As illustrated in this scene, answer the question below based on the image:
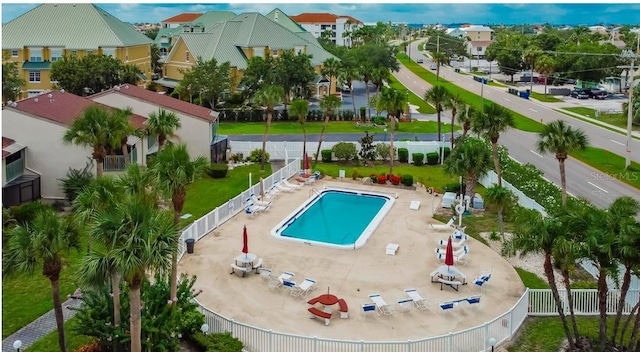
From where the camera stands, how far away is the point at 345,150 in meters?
44.9

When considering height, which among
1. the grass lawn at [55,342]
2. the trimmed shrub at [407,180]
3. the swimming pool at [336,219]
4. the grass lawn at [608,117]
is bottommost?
the grass lawn at [55,342]

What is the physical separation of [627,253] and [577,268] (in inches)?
390

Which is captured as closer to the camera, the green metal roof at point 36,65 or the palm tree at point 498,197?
the palm tree at point 498,197

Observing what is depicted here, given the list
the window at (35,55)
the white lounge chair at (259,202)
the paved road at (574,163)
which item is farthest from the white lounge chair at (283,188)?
the window at (35,55)

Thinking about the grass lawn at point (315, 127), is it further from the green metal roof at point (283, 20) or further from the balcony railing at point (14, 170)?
the green metal roof at point (283, 20)

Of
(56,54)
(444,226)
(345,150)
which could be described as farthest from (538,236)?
(56,54)

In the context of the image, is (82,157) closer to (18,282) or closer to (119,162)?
(119,162)

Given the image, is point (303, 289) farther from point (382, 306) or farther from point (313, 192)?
point (313, 192)

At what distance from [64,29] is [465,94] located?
54.0 metres

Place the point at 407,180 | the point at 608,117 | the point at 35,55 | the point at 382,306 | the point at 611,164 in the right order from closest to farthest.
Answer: the point at 382,306 → the point at 407,180 → the point at 611,164 → the point at 608,117 → the point at 35,55

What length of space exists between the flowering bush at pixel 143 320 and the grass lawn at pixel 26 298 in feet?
8.72

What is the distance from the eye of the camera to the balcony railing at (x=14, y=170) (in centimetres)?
3198

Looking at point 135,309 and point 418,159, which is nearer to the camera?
point 135,309

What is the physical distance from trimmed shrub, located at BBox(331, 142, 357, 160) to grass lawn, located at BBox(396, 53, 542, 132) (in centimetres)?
2127
